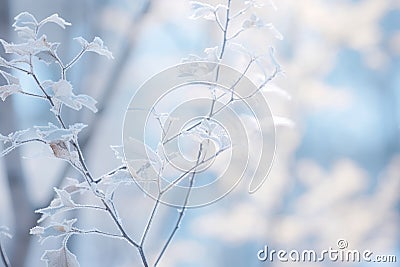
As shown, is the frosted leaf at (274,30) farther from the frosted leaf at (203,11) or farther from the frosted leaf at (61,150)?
the frosted leaf at (61,150)

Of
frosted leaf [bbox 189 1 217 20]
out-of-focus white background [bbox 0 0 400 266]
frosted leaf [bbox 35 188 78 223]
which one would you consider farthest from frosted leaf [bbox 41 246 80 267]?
out-of-focus white background [bbox 0 0 400 266]

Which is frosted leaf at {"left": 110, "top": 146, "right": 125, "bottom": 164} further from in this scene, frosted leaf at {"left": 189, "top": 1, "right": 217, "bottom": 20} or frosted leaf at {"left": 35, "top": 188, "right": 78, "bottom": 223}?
frosted leaf at {"left": 189, "top": 1, "right": 217, "bottom": 20}

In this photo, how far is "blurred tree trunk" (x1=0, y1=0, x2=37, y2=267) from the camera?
38.4 inches

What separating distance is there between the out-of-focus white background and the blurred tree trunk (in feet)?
0.19

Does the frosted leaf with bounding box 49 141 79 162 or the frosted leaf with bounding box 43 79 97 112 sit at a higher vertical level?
the frosted leaf with bounding box 43 79 97 112

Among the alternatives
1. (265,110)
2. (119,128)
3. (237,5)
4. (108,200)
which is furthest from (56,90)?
(237,5)

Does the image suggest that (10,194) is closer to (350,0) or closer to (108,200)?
(108,200)

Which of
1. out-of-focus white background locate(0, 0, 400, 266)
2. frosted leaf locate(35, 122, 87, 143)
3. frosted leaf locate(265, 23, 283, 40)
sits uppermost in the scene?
out-of-focus white background locate(0, 0, 400, 266)

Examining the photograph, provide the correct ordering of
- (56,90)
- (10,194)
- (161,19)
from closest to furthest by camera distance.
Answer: (56,90) → (10,194) → (161,19)

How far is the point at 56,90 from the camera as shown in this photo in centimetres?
57

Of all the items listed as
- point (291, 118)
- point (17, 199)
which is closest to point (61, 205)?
point (17, 199)

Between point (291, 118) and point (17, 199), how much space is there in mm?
644

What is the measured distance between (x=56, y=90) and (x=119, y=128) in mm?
521

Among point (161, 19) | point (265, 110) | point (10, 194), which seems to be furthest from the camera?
point (161, 19)
